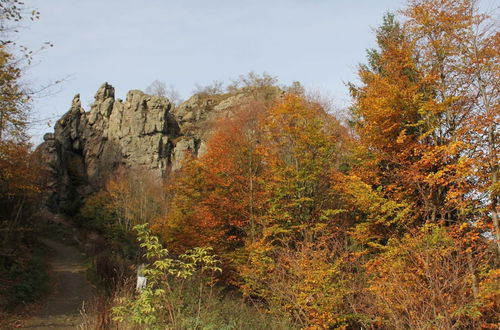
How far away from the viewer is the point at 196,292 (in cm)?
904

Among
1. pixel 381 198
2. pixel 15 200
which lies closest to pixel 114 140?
pixel 15 200

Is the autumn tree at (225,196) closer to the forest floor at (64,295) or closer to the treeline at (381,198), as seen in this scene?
the treeline at (381,198)

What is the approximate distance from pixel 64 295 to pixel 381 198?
39.8ft

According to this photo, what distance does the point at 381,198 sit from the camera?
542 inches

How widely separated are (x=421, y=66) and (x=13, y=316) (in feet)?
50.8

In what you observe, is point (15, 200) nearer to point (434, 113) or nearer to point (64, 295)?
point (64, 295)

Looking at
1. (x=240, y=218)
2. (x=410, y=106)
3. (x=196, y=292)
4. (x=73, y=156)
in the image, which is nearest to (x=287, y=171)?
(x=240, y=218)

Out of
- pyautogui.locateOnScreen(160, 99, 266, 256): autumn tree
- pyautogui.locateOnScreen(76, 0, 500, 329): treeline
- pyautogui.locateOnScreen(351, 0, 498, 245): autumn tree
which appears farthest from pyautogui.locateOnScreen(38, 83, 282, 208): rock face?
pyautogui.locateOnScreen(351, 0, 498, 245): autumn tree

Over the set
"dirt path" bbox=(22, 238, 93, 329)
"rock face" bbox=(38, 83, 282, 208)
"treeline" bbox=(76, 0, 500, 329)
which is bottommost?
"dirt path" bbox=(22, 238, 93, 329)

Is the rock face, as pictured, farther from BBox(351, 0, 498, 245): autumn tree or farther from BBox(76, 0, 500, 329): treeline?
BBox(351, 0, 498, 245): autumn tree

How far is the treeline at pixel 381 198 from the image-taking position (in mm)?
10188

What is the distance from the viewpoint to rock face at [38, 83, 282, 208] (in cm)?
4562

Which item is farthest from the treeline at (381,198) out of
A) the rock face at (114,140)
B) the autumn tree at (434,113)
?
the rock face at (114,140)

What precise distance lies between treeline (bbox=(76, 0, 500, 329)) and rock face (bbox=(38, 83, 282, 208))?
2446cm
